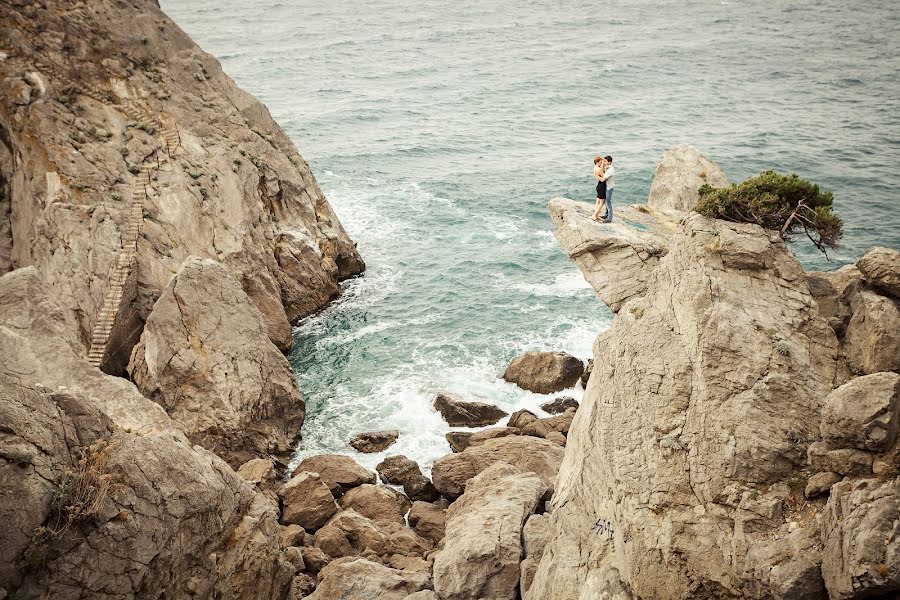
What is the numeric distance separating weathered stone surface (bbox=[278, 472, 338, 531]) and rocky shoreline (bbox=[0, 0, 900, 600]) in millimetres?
123

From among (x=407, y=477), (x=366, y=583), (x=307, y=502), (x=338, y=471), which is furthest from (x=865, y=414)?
(x=338, y=471)

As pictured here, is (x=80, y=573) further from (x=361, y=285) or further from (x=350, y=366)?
(x=361, y=285)

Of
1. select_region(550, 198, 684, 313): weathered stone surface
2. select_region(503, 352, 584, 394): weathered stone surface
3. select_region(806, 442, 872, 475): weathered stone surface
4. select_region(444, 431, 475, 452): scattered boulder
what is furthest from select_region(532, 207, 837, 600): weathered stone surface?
select_region(503, 352, 584, 394): weathered stone surface

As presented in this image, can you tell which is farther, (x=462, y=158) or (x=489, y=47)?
(x=489, y=47)

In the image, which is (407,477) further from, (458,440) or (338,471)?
(458,440)

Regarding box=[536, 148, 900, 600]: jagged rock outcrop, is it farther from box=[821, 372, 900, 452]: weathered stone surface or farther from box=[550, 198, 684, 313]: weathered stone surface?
box=[550, 198, 684, 313]: weathered stone surface

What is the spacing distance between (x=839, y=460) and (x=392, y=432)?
896 inches

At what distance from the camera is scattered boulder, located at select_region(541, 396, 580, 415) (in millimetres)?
37550

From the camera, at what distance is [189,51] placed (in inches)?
1935

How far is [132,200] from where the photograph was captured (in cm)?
4000

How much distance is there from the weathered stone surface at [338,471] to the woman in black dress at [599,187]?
15.4 m

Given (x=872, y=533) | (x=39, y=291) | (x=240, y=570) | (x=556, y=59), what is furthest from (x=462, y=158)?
(x=872, y=533)

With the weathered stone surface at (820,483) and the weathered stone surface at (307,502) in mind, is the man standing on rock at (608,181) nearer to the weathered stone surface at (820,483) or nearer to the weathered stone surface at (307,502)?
the weathered stone surface at (820,483)

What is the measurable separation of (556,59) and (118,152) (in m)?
88.0
